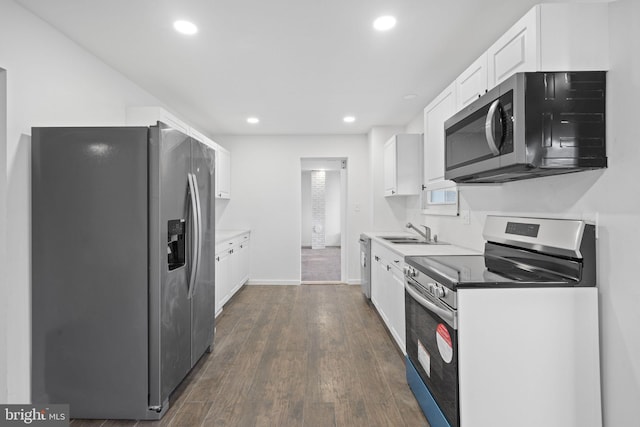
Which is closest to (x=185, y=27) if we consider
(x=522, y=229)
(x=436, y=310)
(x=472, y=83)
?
(x=472, y=83)

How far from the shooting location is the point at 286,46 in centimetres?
246

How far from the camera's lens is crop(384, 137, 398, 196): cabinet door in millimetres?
4067

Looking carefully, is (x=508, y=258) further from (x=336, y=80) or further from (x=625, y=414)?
(x=336, y=80)

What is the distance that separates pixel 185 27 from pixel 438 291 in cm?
230

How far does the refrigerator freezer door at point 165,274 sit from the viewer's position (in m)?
1.96

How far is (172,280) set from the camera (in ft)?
6.97

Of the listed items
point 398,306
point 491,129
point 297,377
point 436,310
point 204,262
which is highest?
point 491,129

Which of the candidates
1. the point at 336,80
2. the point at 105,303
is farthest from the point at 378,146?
the point at 105,303

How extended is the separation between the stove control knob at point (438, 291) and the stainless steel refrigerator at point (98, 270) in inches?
62.5

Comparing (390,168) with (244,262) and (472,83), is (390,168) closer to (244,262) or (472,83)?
(472,83)

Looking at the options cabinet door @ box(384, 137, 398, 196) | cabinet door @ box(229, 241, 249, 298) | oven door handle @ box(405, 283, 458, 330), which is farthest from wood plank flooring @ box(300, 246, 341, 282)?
Result: oven door handle @ box(405, 283, 458, 330)

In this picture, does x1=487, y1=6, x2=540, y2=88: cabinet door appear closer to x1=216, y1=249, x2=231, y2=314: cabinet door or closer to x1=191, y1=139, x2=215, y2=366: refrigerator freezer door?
x1=191, y1=139, x2=215, y2=366: refrigerator freezer door

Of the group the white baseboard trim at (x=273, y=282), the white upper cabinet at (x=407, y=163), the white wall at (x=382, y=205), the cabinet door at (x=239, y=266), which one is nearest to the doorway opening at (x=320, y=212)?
the white baseboard trim at (x=273, y=282)

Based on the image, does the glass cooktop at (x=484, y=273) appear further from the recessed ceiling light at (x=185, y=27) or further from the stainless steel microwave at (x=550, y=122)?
the recessed ceiling light at (x=185, y=27)
